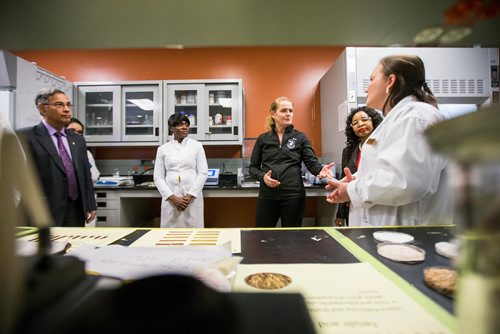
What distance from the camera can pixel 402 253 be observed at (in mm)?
549

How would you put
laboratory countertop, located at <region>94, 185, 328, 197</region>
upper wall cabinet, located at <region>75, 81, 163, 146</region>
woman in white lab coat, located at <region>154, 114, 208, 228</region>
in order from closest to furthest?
1. woman in white lab coat, located at <region>154, 114, 208, 228</region>
2. laboratory countertop, located at <region>94, 185, 328, 197</region>
3. upper wall cabinet, located at <region>75, 81, 163, 146</region>

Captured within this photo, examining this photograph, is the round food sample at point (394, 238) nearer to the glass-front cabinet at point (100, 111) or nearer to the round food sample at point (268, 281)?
the round food sample at point (268, 281)

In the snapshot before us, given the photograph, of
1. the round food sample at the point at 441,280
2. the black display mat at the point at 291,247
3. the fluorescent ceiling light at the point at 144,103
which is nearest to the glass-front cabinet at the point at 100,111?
the fluorescent ceiling light at the point at 144,103

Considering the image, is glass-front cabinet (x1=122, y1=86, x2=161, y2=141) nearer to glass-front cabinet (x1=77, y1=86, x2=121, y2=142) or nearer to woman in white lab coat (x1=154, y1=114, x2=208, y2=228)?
glass-front cabinet (x1=77, y1=86, x2=121, y2=142)

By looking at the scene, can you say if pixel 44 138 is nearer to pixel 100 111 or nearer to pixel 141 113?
pixel 141 113

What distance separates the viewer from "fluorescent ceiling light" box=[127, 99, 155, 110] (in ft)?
10.2

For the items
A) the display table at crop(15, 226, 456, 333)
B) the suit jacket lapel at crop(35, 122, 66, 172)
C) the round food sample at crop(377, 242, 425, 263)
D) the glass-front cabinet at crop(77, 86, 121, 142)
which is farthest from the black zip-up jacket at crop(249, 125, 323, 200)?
the glass-front cabinet at crop(77, 86, 121, 142)

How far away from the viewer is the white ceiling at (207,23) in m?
0.27

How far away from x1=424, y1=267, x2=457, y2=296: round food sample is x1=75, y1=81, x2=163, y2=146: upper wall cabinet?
3.04 meters

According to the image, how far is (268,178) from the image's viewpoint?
1966mm

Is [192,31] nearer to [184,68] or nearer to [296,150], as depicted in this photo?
[296,150]

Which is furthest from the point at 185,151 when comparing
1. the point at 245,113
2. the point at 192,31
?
the point at 192,31

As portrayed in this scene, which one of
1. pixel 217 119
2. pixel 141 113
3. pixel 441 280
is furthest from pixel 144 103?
pixel 441 280

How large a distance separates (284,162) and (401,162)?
139 cm
